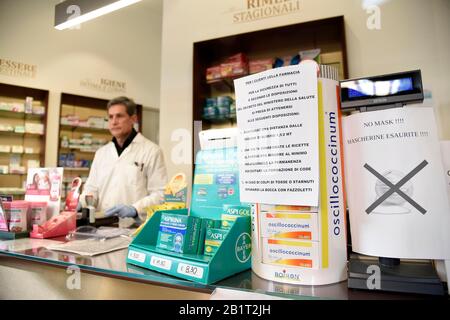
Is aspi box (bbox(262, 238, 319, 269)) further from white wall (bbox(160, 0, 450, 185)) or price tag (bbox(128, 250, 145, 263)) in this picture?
white wall (bbox(160, 0, 450, 185))

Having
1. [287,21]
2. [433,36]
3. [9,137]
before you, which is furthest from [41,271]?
[9,137]

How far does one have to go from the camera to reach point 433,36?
7.84 ft

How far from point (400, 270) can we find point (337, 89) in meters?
0.46

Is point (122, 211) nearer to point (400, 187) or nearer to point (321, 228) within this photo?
point (321, 228)

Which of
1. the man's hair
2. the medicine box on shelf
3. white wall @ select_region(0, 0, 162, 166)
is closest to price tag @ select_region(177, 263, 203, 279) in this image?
the medicine box on shelf

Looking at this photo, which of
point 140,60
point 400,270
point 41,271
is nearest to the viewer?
point 400,270

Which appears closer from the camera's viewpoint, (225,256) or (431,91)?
(225,256)

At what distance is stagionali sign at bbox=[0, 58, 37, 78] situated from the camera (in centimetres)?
398

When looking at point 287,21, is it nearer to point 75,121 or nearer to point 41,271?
point 41,271

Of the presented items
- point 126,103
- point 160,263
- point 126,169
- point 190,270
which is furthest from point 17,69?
point 190,270

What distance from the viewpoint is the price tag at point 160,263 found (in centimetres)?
78

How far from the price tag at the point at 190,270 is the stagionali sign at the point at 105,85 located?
188 inches

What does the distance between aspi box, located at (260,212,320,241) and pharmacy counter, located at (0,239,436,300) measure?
0.12m
